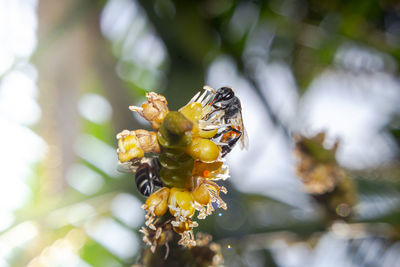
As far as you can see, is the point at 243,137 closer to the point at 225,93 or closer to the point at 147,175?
the point at 225,93

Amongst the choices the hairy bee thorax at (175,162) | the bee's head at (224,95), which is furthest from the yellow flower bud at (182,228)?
the bee's head at (224,95)

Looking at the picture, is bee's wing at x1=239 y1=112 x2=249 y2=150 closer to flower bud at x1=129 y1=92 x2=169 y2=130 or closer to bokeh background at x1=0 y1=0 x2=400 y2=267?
bokeh background at x1=0 y1=0 x2=400 y2=267

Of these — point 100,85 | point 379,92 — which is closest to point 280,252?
point 100,85

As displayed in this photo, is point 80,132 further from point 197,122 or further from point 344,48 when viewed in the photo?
point 344,48

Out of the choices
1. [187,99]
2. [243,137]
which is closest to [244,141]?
[243,137]

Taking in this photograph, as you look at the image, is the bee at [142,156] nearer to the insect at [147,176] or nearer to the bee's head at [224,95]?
the insect at [147,176]

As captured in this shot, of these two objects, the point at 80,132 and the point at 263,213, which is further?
the point at 80,132

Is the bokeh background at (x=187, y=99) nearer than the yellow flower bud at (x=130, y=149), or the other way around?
the yellow flower bud at (x=130, y=149)
